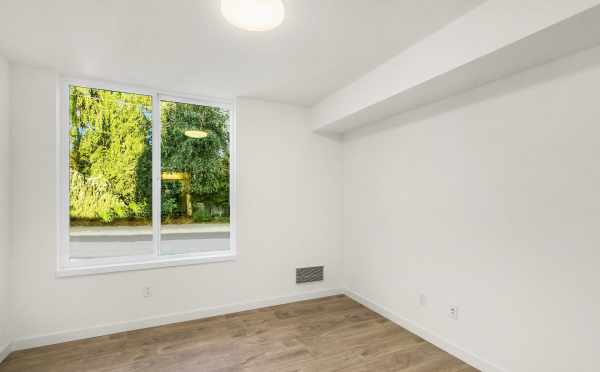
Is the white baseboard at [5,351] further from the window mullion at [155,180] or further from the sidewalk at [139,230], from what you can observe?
the window mullion at [155,180]

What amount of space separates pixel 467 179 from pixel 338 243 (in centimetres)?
208

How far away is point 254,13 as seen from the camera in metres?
1.83

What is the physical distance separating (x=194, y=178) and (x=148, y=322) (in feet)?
5.27

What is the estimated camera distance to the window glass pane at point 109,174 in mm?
3045

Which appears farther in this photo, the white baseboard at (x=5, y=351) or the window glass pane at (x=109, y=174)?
the window glass pane at (x=109, y=174)

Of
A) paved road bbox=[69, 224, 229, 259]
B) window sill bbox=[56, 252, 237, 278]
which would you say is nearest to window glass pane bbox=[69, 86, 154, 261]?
paved road bbox=[69, 224, 229, 259]

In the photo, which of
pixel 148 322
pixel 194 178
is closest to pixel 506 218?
pixel 194 178

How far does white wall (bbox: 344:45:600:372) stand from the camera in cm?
182

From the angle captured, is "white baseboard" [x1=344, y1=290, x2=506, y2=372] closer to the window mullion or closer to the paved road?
the paved road

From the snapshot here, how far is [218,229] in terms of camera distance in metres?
3.68

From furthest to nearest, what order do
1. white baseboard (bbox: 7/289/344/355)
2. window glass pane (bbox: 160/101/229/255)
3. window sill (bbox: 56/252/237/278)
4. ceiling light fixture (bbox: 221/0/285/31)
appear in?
window glass pane (bbox: 160/101/229/255), window sill (bbox: 56/252/237/278), white baseboard (bbox: 7/289/344/355), ceiling light fixture (bbox: 221/0/285/31)

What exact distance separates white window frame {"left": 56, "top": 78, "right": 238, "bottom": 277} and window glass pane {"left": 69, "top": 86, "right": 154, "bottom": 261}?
51 millimetres

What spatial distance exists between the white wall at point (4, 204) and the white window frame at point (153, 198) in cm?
35

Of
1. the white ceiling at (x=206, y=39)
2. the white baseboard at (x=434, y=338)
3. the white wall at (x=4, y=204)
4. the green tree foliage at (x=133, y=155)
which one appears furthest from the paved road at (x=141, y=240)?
the white baseboard at (x=434, y=338)
